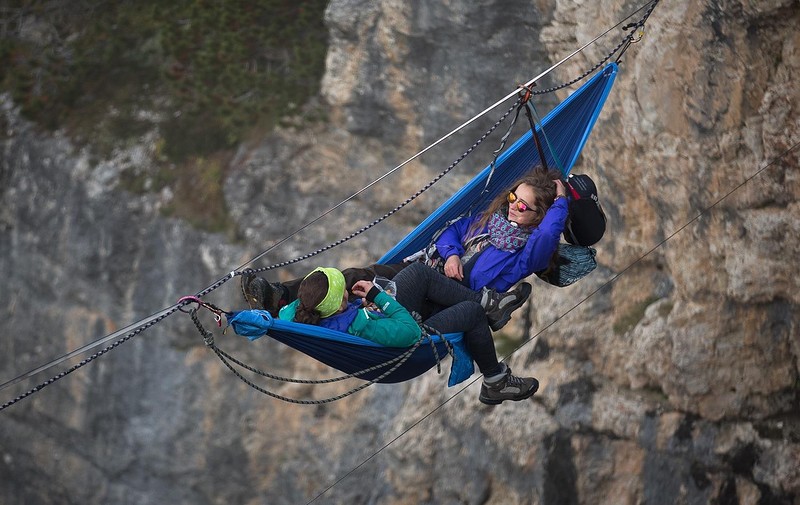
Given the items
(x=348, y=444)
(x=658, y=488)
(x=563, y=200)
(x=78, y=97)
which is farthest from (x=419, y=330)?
(x=78, y=97)

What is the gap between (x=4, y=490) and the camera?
13.2 meters

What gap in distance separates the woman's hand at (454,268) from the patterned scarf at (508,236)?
0.80 ft

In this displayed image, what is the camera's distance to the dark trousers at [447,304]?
5.72 metres

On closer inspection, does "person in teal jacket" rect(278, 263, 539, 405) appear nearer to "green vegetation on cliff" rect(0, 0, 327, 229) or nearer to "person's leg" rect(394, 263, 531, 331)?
"person's leg" rect(394, 263, 531, 331)

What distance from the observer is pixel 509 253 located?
19.7 ft

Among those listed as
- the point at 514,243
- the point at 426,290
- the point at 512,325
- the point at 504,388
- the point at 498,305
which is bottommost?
the point at 512,325

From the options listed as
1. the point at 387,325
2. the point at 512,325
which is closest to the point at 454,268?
the point at 387,325

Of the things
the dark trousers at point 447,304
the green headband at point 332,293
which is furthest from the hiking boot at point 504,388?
the green headband at point 332,293

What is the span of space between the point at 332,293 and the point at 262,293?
1.73 feet

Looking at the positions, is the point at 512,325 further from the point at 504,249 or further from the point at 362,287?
the point at 362,287

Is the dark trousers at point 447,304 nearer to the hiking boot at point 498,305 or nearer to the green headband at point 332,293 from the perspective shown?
the hiking boot at point 498,305

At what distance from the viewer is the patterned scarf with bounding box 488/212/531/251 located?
6.01 m

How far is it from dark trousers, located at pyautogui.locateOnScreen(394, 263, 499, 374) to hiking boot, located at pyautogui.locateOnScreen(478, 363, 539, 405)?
0.42 feet

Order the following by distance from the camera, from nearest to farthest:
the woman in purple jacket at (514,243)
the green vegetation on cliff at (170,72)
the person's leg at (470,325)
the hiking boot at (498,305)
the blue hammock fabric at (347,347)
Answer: the blue hammock fabric at (347,347)
the person's leg at (470,325)
the woman in purple jacket at (514,243)
the hiking boot at (498,305)
the green vegetation on cliff at (170,72)
